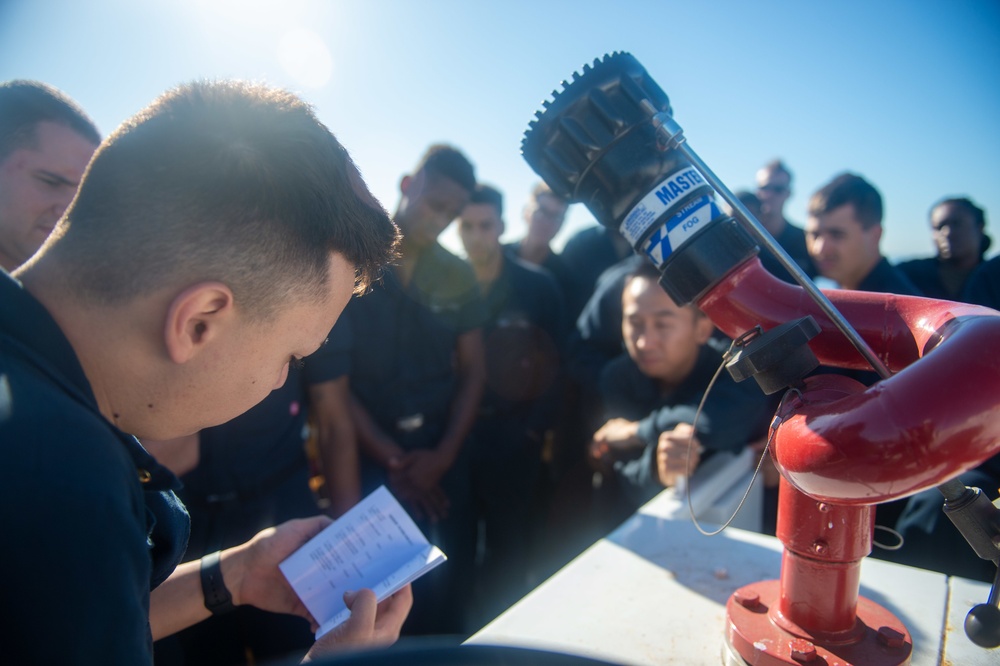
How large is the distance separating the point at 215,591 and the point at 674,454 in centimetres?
141

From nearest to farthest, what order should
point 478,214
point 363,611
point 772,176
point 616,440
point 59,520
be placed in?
1. point 59,520
2. point 363,611
3. point 616,440
4. point 478,214
5. point 772,176

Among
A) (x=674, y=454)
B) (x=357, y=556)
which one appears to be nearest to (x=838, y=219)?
(x=674, y=454)

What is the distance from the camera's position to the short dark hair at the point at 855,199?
3148 millimetres

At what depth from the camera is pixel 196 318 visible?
85 centimetres

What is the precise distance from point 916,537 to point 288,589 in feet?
6.62

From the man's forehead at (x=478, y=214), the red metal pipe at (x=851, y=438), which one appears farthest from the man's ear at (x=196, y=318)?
the man's forehead at (x=478, y=214)

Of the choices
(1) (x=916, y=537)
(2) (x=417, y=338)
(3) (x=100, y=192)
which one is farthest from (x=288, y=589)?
(1) (x=916, y=537)

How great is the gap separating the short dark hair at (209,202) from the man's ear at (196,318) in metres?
0.03

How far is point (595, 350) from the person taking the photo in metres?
3.23

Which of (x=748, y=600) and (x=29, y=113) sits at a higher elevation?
(x=29, y=113)

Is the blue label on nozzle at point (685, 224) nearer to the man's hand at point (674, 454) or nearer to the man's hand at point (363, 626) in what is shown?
the man's hand at point (363, 626)

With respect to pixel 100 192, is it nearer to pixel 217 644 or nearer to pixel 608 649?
pixel 608 649

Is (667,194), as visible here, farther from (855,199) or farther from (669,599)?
(855,199)

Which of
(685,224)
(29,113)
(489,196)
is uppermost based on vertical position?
(29,113)
